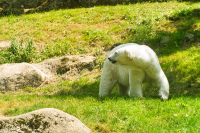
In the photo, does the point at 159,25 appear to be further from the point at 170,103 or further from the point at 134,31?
the point at 170,103

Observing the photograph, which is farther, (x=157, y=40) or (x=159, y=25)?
(x=159, y=25)

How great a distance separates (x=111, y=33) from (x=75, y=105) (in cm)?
703

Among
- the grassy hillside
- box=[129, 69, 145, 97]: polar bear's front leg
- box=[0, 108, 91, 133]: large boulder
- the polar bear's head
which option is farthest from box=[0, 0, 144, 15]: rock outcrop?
box=[0, 108, 91, 133]: large boulder

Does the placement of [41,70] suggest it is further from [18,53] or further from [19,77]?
[18,53]

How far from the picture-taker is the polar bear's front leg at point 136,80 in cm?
664

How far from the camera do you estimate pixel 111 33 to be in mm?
13312

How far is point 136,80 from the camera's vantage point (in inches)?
265

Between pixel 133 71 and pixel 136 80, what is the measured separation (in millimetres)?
241

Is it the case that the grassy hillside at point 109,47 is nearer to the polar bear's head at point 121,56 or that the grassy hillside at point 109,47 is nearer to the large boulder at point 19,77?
the large boulder at point 19,77

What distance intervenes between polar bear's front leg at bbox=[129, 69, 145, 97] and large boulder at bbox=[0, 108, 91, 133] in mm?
2356

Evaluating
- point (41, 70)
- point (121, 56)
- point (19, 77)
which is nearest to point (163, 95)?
point (121, 56)

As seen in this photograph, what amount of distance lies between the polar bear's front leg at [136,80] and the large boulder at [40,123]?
236 cm

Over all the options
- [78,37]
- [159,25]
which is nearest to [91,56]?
[78,37]

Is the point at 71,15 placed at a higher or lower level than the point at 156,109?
higher
